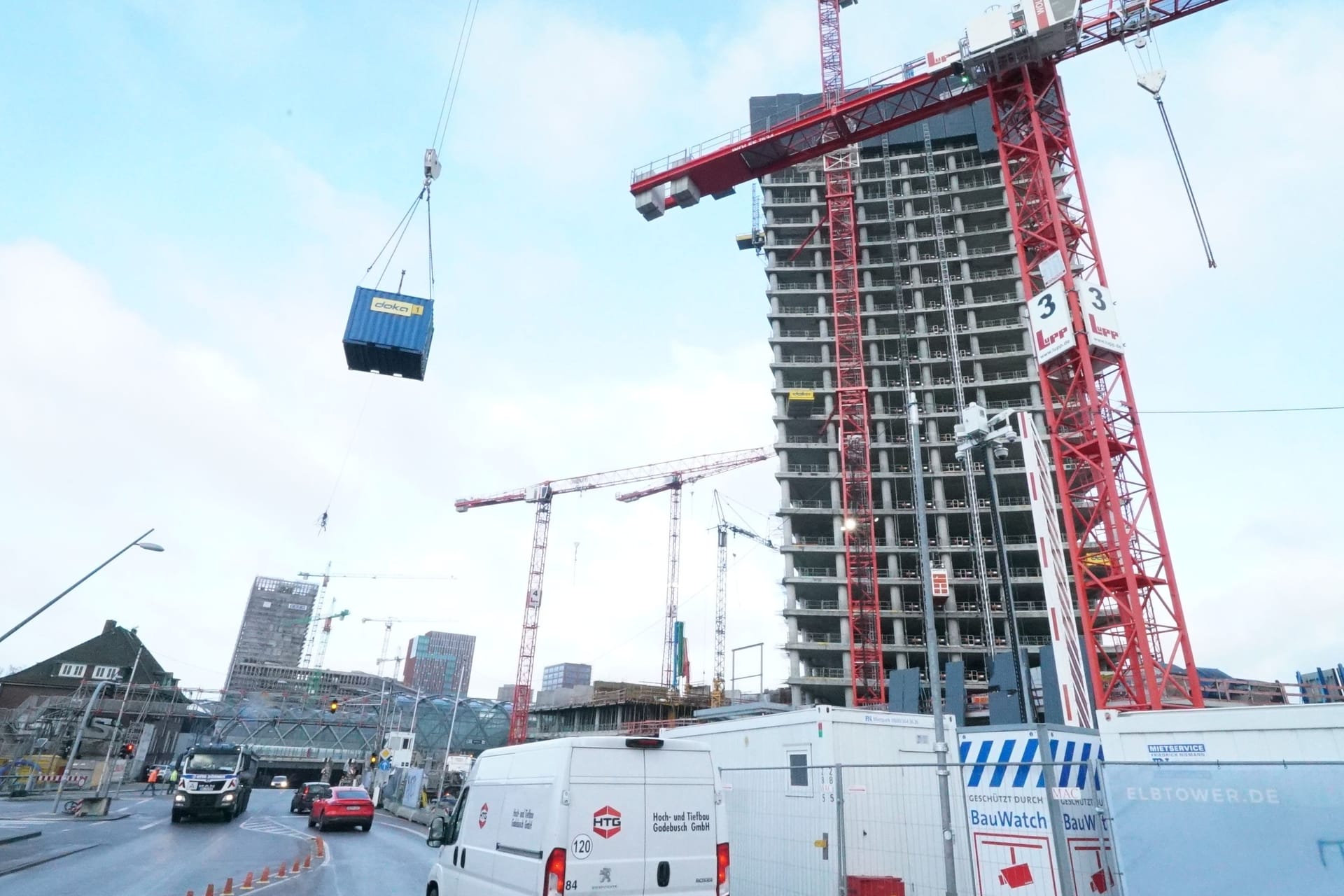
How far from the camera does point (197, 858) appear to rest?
17.9 m

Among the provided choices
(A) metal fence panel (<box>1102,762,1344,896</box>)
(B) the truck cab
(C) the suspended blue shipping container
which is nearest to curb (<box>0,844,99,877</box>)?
(B) the truck cab

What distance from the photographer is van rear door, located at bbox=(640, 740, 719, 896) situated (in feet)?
26.2

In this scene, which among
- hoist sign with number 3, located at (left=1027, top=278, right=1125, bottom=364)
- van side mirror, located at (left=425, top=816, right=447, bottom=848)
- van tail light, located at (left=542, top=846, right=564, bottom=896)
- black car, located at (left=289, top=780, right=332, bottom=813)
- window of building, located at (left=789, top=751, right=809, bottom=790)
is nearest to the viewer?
van tail light, located at (left=542, top=846, right=564, bottom=896)

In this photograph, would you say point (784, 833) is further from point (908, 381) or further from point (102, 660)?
point (102, 660)

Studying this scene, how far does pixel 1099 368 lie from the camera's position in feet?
91.7

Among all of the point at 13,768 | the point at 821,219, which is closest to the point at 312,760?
the point at 13,768

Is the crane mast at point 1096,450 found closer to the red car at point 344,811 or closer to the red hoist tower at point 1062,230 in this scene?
the red hoist tower at point 1062,230

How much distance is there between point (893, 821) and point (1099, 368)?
22.6 metres

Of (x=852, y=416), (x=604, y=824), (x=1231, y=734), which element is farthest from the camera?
(x=852, y=416)

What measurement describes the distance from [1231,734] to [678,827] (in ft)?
22.9

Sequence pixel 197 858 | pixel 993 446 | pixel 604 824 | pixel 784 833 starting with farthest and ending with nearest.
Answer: pixel 993 446, pixel 197 858, pixel 784 833, pixel 604 824

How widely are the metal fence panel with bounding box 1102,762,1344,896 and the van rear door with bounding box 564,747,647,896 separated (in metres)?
5.17

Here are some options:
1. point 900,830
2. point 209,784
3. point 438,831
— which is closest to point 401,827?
point 209,784

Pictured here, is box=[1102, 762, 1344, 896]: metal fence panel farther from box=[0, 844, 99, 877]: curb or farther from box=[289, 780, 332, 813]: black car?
box=[289, 780, 332, 813]: black car
